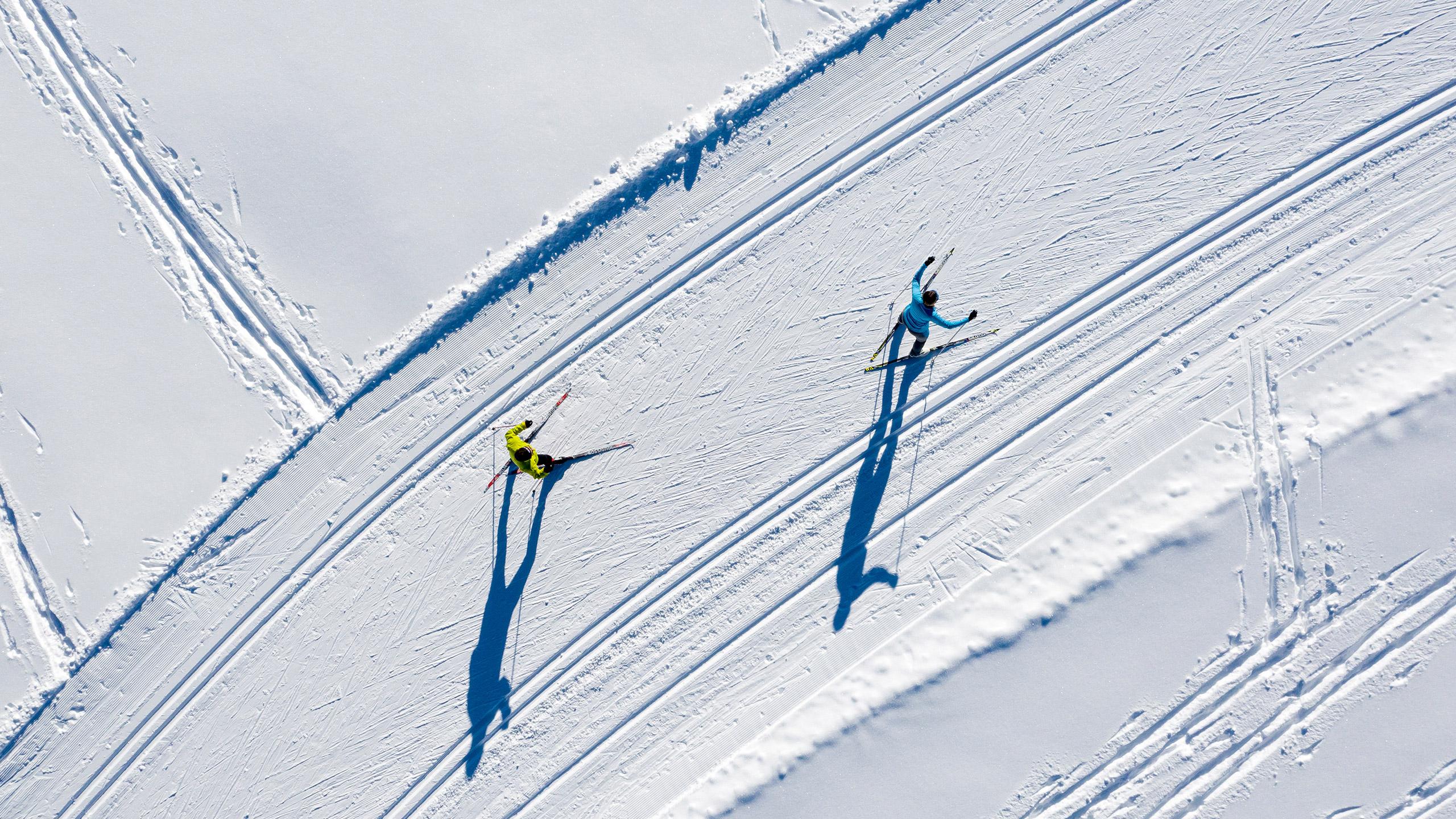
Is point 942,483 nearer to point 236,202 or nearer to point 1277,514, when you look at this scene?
point 1277,514

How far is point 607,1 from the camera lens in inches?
252

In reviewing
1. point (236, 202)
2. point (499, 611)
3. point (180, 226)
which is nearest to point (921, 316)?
point (499, 611)

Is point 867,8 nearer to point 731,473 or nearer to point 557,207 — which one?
point 557,207

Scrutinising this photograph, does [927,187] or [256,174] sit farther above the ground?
[256,174]

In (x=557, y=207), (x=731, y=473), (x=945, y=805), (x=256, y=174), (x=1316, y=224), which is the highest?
(x=256, y=174)

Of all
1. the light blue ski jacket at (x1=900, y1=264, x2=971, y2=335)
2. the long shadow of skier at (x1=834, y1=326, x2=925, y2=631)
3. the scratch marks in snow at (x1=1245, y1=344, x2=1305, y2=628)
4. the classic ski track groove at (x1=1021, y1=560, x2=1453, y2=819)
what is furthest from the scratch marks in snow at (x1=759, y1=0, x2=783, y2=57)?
the classic ski track groove at (x1=1021, y1=560, x2=1453, y2=819)

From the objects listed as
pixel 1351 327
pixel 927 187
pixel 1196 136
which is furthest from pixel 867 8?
pixel 1351 327

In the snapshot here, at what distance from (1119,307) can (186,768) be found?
9154 millimetres

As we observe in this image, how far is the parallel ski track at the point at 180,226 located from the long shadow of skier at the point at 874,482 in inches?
188

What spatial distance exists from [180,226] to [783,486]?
233 inches

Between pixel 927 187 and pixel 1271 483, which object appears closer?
pixel 1271 483

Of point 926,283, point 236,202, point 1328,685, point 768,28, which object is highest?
point 236,202

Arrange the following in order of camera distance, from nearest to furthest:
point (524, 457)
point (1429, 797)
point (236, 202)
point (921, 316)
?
point (921, 316)
point (1429, 797)
point (524, 457)
point (236, 202)

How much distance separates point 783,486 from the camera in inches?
245
